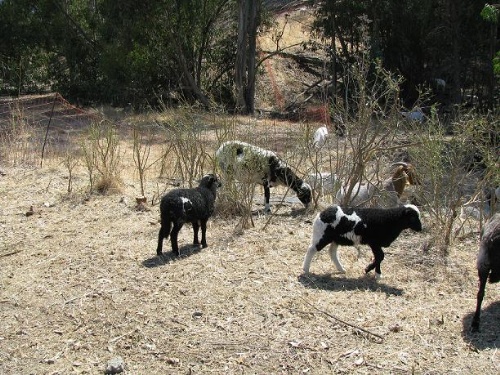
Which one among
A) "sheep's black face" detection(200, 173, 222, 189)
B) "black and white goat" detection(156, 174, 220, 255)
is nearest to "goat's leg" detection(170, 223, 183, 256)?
"black and white goat" detection(156, 174, 220, 255)

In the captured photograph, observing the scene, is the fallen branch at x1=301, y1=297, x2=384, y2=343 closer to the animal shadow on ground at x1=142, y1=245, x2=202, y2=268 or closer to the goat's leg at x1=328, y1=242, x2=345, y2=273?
the goat's leg at x1=328, y1=242, x2=345, y2=273

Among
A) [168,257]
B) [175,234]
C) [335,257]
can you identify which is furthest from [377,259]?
[168,257]

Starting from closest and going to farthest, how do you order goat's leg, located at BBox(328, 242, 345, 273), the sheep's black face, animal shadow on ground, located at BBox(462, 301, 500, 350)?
animal shadow on ground, located at BBox(462, 301, 500, 350), goat's leg, located at BBox(328, 242, 345, 273), the sheep's black face

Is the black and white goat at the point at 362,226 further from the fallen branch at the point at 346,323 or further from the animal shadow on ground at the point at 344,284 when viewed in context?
the fallen branch at the point at 346,323

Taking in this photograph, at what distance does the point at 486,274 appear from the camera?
5.86 metres

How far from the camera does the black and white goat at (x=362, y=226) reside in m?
6.80

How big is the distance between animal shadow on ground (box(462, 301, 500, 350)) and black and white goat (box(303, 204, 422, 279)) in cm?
111

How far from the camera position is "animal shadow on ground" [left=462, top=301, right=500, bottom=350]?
5598 mm

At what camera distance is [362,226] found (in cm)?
682

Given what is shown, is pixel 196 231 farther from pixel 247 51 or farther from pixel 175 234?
pixel 247 51

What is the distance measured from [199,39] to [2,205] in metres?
14.9

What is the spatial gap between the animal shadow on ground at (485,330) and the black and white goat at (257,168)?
3.59m

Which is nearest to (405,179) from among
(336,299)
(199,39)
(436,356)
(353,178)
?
(353,178)

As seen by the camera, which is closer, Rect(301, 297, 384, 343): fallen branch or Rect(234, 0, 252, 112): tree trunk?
Rect(301, 297, 384, 343): fallen branch
